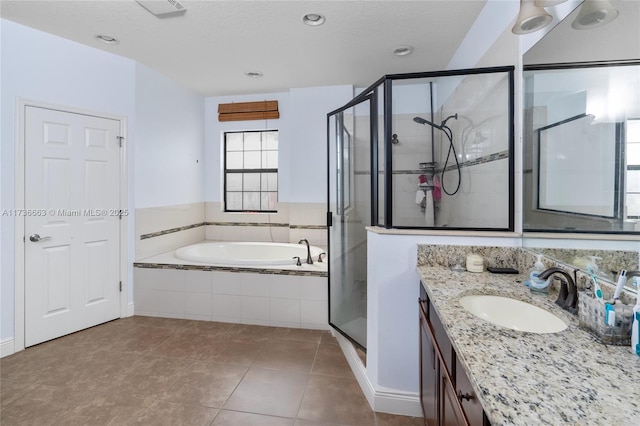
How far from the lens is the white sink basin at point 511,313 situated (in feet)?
3.71

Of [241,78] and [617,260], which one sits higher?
[241,78]

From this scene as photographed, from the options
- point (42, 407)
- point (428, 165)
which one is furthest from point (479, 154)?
point (42, 407)

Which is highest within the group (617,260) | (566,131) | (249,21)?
Answer: (249,21)

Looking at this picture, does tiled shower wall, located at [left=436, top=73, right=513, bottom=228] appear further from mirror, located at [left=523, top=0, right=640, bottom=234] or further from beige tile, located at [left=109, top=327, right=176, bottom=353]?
beige tile, located at [left=109, top=327, right=176, bottom=353]

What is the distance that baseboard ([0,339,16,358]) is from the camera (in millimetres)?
2320

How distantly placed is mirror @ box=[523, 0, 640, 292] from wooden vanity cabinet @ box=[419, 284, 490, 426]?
0.60 metres

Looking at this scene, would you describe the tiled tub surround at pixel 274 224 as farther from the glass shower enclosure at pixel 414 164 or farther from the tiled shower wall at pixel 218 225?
the glass shower enclosure at pixel 414 164

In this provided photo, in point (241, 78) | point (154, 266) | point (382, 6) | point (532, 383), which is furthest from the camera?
point (241, 78)

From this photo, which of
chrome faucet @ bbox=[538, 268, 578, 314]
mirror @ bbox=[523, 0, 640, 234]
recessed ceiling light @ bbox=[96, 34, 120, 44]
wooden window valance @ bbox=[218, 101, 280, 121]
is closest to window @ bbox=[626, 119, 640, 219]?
mirror @ bbox=[523, 0, 640, 234]

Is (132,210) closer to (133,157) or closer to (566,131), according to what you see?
(133,157)

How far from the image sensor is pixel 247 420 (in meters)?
1.70

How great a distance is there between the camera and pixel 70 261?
2729 mm

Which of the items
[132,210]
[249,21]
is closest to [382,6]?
[249,21]

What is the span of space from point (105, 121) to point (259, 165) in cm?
200
